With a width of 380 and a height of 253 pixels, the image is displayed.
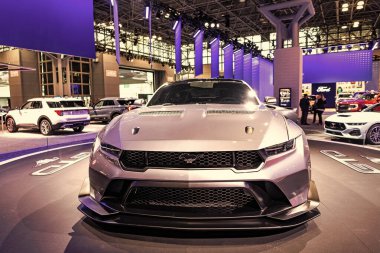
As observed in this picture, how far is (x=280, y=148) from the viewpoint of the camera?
212 cm

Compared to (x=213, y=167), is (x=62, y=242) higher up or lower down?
lower down

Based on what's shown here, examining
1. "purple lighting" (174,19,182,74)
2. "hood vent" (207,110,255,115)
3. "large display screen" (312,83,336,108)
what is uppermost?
"purple lighting" (174,19,182,74)

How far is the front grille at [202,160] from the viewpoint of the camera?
200 cm

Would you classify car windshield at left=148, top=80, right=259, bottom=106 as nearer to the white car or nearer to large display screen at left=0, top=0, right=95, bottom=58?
the white car

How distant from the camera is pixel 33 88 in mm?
24188

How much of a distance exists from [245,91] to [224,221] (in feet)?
7.18

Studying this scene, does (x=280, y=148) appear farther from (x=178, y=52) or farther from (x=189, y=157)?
(x=178, y=52)

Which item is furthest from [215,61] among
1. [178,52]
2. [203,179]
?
[203,179]

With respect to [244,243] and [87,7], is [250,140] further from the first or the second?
[87,7]

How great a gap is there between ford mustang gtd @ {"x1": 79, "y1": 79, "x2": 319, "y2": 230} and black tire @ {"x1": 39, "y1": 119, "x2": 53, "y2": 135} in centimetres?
913

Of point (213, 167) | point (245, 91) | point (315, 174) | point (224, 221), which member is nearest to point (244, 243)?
point (224, 221)

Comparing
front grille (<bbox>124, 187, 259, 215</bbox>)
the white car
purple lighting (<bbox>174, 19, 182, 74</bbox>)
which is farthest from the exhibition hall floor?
purple lighting (<bbox>174, 19, 182, 74</bbox>)

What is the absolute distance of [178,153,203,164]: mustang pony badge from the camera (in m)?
2.00

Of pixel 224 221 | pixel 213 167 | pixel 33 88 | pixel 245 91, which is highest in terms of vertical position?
pixel 33 88
